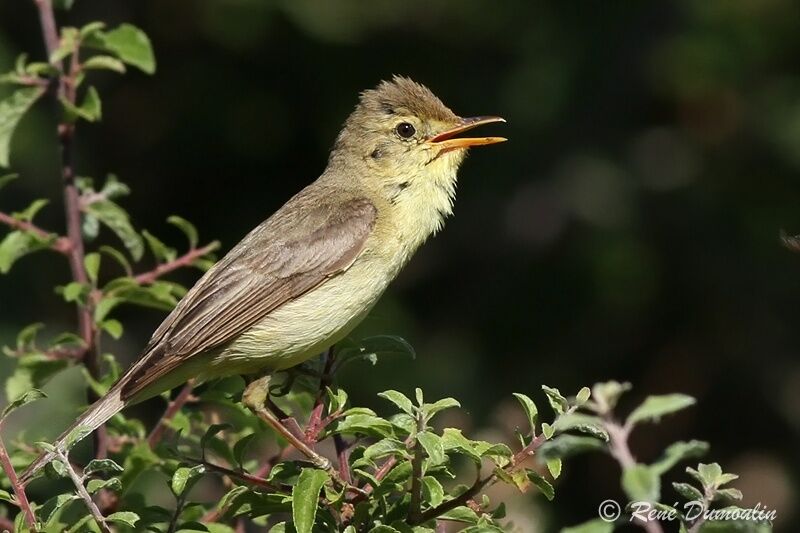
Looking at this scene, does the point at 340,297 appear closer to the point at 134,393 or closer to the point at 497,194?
the point at 134,393

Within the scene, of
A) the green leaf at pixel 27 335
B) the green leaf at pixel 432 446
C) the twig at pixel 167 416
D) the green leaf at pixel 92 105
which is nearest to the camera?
the green leaf at pixel 432 446

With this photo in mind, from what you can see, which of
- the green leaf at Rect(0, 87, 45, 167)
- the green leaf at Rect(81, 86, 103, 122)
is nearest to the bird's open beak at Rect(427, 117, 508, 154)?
the green leaf at Rect(81, 86, 103, 122)

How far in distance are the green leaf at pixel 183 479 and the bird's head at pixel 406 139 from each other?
1.97 metres

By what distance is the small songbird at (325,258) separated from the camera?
4.42 m

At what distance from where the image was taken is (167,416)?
13.6 ft

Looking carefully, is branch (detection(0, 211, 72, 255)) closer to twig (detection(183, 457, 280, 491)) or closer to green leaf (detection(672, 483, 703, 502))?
twig (detection(183, 457, 280, 491))

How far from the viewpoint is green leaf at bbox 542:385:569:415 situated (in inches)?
114

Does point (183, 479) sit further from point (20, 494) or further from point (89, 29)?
point (89, 29)

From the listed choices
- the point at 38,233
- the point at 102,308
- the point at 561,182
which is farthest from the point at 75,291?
the point at 561,182

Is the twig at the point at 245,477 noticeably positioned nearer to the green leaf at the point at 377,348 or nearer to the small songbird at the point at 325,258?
the green leaf at the point at 377,348

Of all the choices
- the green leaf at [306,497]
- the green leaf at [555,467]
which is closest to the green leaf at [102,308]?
the green leaf at [306,497]

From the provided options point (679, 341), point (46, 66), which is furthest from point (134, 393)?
point (679, 341)

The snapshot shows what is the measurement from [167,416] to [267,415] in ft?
1.07

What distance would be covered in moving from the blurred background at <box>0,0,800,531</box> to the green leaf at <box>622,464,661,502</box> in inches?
218
